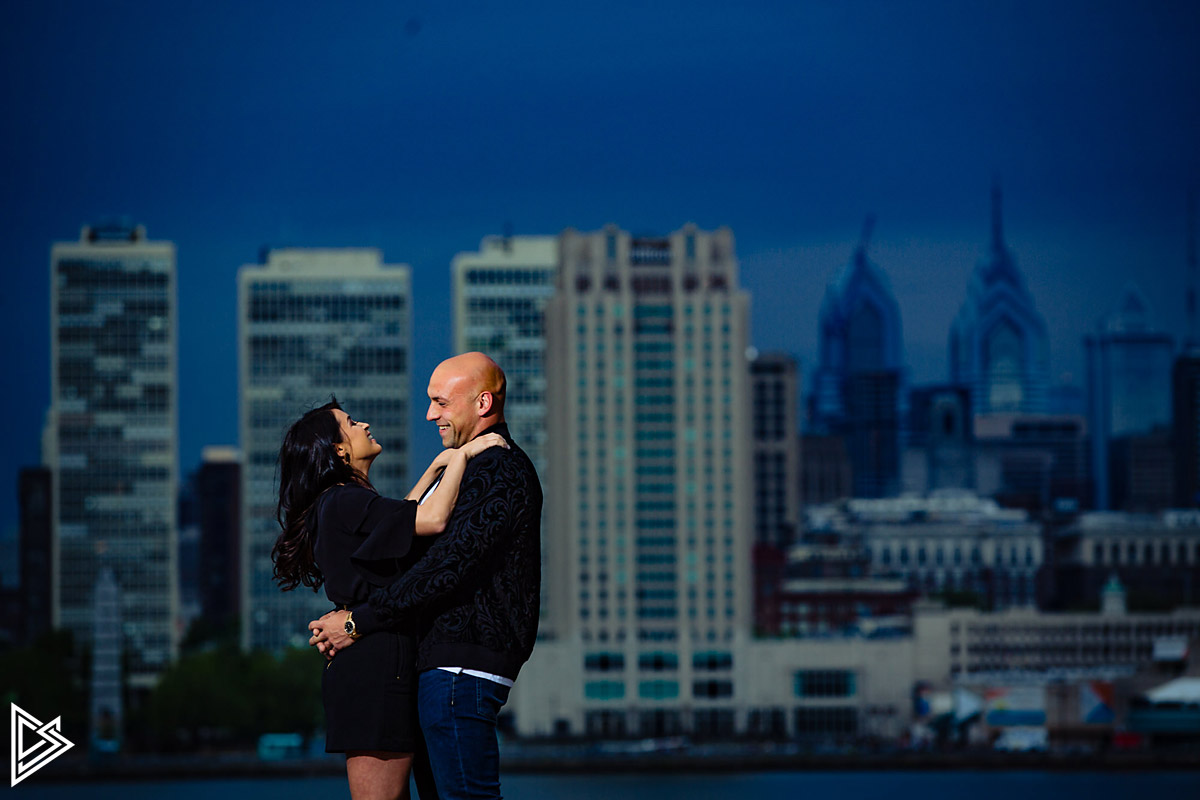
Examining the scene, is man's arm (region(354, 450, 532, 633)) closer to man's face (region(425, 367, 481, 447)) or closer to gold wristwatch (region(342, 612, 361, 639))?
gold wristwatch (region(342, 612, 361, 639))

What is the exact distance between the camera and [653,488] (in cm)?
8456

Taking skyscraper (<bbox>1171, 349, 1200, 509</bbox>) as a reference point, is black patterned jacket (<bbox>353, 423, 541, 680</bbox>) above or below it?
below

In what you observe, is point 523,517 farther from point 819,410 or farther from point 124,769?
point 819,410

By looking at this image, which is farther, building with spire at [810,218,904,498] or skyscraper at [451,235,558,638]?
building with spire at [810,218,904,498]

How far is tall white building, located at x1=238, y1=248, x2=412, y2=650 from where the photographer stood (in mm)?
97062

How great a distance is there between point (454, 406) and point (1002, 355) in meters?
138

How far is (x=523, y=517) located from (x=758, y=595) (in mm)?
97534

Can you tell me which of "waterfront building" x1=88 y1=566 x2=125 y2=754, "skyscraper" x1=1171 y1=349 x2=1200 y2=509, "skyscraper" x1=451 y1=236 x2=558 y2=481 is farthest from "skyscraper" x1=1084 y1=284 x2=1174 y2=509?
"waterfront building" x1=88 y1=566 x2=125 y2=754

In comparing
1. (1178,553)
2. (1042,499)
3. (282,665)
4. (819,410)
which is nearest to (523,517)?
(282,665)

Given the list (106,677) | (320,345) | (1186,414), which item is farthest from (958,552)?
(106,677)

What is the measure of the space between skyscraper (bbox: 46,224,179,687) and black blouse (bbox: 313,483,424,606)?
301 ft

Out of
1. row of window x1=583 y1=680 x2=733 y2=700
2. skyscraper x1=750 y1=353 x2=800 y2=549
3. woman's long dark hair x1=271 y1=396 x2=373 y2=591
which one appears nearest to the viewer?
woman's long dark hair x1=271 y1=396 x2=373 y2=591

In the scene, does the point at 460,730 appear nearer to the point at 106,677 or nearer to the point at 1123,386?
the point at 106,677

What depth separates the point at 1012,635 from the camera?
8519 cm
